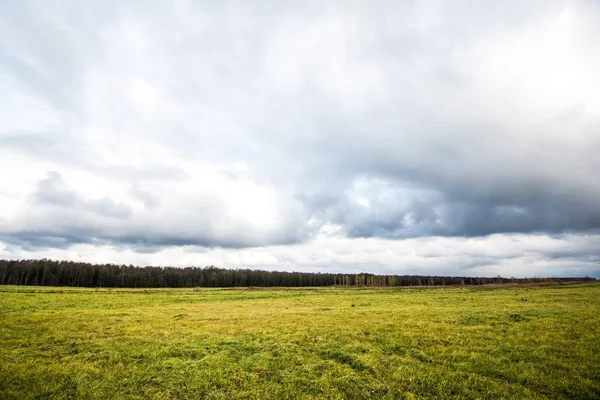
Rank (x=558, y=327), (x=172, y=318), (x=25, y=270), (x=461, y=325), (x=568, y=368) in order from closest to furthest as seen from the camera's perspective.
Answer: (x=568, y=368), (x=558, y=327), (x=461, y=325), (x=172, y=318), (x=25, y=270)

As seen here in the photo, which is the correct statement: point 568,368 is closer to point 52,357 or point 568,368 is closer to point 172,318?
point 52,357

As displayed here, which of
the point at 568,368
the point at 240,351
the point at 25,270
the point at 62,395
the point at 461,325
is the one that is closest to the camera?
the point at 62,395

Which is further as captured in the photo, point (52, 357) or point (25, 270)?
point (25, 270)

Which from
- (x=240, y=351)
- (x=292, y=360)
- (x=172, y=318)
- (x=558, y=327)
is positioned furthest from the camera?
(x=172, y=318)

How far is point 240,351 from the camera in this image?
15547 millimetres

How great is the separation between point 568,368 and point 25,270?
219m

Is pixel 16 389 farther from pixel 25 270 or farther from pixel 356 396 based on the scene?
pixel 25 270

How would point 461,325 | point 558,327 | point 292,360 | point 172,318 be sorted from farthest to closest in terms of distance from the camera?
point 172,318 → point 461,325 → point 558,327 → point 292,360

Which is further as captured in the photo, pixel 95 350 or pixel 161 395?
pixel 95 350

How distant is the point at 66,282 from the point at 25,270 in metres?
21.1

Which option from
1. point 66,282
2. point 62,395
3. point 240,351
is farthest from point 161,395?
point 66,282

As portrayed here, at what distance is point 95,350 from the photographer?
51.9 feet

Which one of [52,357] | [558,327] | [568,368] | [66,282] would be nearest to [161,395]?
[52,357]

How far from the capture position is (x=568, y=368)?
486 inches
